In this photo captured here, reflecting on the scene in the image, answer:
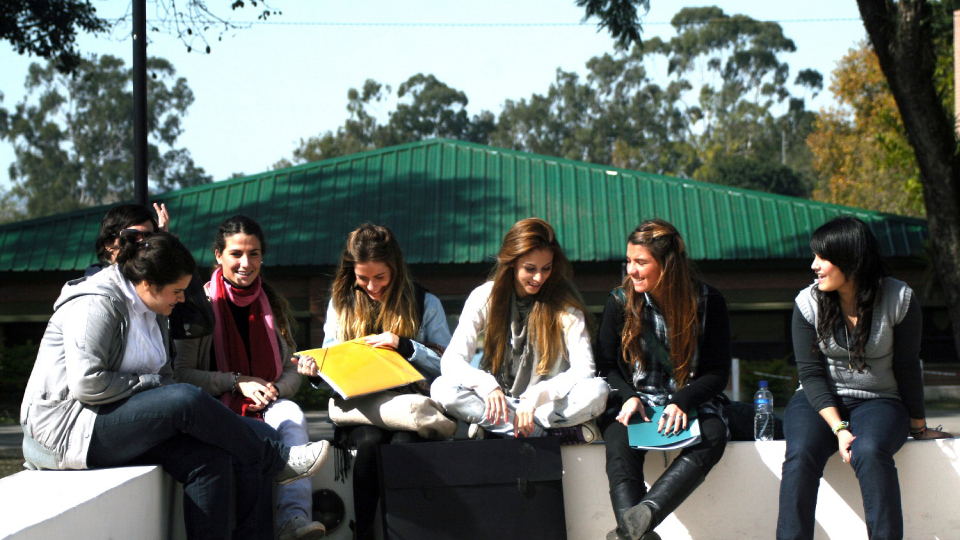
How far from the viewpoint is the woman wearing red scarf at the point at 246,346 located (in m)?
4.73

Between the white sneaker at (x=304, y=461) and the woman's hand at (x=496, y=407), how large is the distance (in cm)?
80

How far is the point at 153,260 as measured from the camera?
3988 millimetres

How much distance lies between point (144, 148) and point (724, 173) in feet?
187

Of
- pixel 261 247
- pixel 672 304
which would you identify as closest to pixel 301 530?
pixel 261 247

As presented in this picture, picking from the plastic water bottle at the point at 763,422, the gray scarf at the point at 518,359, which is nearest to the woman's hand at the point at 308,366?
the gray scarf at the point at 518,359

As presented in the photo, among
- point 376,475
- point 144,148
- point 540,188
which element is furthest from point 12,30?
point 376,475

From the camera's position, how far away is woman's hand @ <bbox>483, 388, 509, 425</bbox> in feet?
14.7

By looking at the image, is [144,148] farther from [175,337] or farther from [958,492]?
[958,492]

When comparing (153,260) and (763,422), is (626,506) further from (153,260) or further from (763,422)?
(153,260)

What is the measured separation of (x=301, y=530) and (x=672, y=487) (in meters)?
1.74

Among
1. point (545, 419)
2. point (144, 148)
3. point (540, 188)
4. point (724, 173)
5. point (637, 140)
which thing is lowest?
point (545, 419)

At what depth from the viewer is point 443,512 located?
4406 mm

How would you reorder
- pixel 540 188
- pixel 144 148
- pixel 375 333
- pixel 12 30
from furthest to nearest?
pixel 540 188 < pixel 12 30 < pixel 144 148 < pixel 375 333

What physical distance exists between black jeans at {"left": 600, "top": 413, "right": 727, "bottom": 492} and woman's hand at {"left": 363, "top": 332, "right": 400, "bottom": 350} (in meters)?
1.18
